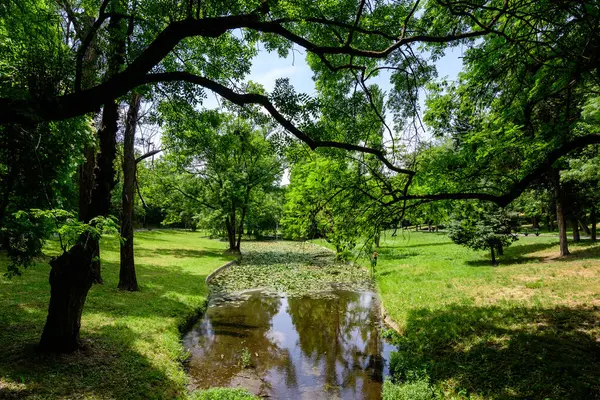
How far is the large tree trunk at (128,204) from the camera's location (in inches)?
439

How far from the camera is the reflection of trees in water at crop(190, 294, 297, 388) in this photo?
690 cm

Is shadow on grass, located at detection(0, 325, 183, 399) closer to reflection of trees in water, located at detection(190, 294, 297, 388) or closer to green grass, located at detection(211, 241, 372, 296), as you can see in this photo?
reflection of trees in water, located at detection(190, 294, 297, 388)

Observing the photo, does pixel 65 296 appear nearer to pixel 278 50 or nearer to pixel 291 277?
pixel 278 50

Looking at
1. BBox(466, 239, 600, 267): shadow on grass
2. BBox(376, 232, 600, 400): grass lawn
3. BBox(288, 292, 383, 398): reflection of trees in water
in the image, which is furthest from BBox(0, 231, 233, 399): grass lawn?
BBox(466, 239, 600, 267): shadow on grass

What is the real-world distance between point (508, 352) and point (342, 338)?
4.14m

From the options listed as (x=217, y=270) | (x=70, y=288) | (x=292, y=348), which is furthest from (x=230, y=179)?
(x=70, y=288)

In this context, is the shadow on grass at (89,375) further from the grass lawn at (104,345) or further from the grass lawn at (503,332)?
the grass lawn at (503,332)

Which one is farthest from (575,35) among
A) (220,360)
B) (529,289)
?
(220,360)

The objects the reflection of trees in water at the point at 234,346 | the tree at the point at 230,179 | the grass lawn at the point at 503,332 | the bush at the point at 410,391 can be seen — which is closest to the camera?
the grass lawn at the point at 503,332

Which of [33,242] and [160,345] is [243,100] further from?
→ [160,345]

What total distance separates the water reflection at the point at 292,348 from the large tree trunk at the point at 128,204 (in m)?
3.07

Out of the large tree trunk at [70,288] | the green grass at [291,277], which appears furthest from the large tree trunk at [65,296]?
the green grass at [291,277]

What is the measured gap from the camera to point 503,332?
290 inches

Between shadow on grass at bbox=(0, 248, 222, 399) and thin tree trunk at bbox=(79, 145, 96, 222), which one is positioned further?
thin tree trunk at bbox=(79, 145, 96, 222)
